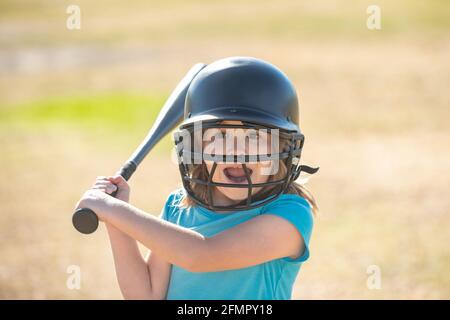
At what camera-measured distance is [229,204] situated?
2.93 meters

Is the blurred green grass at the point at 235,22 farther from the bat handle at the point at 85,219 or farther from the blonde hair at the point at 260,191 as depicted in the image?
the bat handle at the point at 85,219

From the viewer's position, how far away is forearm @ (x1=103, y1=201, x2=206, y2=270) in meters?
2.65

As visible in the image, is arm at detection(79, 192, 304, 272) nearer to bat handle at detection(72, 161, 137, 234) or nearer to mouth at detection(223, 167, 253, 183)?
bat handle at detection(72, 161, 137, 234)

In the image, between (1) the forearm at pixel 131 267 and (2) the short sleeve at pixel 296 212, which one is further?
(1) the forearm at pixel 131 267

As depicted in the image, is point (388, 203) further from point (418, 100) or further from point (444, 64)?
point (444, 64)

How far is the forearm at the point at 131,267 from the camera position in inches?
119

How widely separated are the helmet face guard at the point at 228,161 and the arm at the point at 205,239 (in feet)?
0.32

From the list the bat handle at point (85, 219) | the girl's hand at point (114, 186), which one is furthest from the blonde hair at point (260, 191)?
the bat handle at point (85, 219)

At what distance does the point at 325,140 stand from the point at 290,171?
27.2 ft

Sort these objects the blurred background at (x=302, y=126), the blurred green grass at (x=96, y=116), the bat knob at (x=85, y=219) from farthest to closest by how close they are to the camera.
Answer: the blurred green grass at (x=96, y=116)
the blurred background at (x=302, y=126)
the bat knob at (x=85, y=219)

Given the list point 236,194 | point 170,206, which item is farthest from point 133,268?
point 236,194

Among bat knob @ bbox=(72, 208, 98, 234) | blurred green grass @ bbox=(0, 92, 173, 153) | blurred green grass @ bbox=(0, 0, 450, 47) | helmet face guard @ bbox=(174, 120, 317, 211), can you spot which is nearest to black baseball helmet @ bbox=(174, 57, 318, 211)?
helmet face guard @ bbox=(174, 120, 317, 211)

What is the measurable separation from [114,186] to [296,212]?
0.71 m

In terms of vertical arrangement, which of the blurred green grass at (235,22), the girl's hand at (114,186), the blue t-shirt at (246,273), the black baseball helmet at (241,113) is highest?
the blurred green grass at (235,22)
